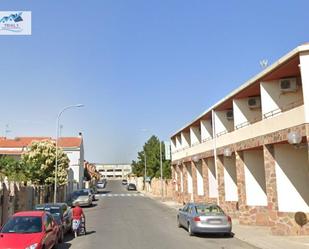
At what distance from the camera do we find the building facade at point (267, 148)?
1812 cm

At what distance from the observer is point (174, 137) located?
175 ft

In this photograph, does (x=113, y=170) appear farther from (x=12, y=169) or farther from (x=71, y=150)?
(x=12, y=169)

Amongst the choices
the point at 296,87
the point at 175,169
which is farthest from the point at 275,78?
the point at 175,169

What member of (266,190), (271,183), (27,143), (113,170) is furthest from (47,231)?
(113,170)

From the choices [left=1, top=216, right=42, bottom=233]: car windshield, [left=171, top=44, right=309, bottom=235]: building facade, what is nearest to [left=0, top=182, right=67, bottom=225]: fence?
[left=1, top=216, right=42, bottom=233]: car windshield

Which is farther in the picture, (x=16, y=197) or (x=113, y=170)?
(x=113, y=170)

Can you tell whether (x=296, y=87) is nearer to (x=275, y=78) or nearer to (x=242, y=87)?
(x=275, y=78)

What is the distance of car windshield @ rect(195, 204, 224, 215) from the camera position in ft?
62.9

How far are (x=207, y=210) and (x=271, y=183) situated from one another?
10.2 ft

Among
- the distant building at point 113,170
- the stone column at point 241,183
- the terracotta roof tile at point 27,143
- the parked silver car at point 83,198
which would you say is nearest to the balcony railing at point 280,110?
the stone column at point 241,183

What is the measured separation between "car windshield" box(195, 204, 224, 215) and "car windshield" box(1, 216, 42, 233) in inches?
299

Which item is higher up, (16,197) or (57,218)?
(16,197)

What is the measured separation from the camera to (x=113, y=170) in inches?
7835

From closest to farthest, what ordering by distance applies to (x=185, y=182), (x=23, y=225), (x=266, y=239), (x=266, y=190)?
(x=23, y=225) < (x=266, y=239) < (x=266, y=190) < (x=185, y=182)
